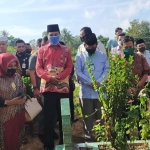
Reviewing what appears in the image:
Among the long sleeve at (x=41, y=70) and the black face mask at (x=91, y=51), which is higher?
the black face mask at (x=91, y=51)

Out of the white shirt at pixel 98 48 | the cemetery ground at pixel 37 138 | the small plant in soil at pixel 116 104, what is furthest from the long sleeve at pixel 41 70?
the small plant in soil at pixel 116 104

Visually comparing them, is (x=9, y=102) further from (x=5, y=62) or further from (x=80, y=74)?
(x=80, y=74)

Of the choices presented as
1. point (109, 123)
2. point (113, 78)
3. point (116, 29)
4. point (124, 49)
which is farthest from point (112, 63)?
point (116, 29)

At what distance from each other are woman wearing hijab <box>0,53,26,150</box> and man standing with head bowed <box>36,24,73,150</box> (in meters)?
0.37

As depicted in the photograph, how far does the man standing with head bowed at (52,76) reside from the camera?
3895 millimetres

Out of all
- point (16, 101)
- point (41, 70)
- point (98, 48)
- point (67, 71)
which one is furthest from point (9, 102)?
point (98, 48)

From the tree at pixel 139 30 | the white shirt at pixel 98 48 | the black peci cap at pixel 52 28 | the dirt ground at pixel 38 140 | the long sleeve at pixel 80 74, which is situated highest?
the tree at pixel 139 30

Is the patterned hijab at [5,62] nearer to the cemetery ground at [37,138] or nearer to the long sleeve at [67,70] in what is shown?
the long sleeve at [67,70]

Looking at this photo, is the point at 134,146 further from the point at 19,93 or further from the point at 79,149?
the point at 19,93

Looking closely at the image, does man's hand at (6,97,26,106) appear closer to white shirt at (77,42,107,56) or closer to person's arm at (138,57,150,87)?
white shirt at (77,42,107,56)

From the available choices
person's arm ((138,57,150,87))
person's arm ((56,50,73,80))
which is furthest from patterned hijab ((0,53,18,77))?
person's arm ((138,57,150,87))

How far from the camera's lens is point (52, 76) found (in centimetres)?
387

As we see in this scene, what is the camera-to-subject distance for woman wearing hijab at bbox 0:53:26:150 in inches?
141

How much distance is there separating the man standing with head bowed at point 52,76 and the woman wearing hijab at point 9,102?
37 cm
